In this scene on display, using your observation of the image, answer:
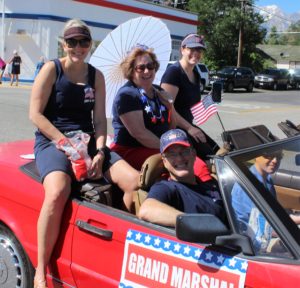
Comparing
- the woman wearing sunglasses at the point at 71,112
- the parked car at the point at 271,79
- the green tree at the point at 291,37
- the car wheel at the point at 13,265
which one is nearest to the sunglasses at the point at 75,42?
the woman wearing sunglasses at the point at 71,112

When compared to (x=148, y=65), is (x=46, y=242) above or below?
below

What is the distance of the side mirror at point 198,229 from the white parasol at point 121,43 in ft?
8.23

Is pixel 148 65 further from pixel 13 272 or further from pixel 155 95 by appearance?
pixel 13 272

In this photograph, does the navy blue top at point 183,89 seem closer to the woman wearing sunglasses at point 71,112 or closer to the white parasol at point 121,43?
the white parasol at point 121,43

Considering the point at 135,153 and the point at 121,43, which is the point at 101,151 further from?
the point at 121,43

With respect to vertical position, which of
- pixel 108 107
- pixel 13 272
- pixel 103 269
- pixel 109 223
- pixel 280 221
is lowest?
pixel 13 272

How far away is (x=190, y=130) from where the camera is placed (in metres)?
4.54

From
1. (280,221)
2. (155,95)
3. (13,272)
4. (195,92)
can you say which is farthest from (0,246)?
(195,92)

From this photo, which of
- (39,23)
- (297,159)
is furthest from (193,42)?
(39,23)

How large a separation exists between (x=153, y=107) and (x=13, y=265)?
1613 millimetres

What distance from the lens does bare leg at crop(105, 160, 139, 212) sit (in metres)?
3.25

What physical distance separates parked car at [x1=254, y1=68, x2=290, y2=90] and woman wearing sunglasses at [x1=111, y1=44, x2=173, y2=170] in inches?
1381

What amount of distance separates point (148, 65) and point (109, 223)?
5.33 feet

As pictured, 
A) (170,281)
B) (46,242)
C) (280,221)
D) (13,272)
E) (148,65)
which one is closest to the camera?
(280,221)
